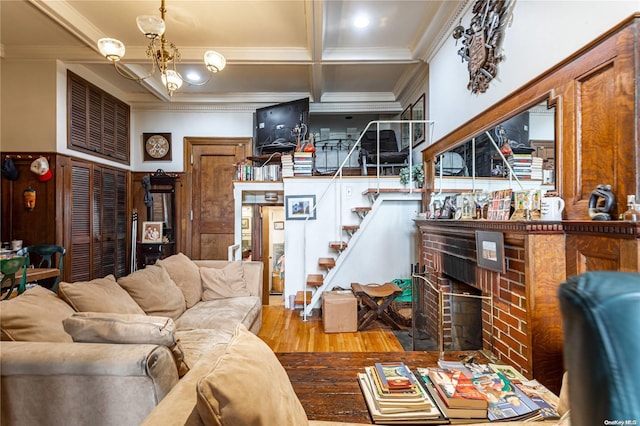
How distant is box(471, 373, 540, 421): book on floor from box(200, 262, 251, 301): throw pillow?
2419 mm

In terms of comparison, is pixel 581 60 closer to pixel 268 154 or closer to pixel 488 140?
pixel 488 140

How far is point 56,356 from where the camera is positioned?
1258 millimetres

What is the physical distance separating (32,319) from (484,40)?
3.51 meters

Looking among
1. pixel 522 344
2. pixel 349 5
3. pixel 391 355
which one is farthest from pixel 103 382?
pixel 349 5

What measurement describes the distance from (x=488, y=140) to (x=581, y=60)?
919 millimetres

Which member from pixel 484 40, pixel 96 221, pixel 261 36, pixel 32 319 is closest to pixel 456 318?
pixel 484 40

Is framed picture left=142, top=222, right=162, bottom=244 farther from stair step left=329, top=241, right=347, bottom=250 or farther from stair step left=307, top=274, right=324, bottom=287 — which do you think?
stair step left=329, top=241, right=347, bottom=250

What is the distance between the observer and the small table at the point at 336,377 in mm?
1246

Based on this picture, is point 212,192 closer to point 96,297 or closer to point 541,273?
point 96,297

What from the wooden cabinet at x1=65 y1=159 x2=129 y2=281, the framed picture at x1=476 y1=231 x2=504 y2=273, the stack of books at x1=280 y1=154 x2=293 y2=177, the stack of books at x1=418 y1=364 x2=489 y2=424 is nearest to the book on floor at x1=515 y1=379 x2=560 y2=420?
the stack of books at x1=418 y1=364 x2=489 y2=424

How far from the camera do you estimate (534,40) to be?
2002mm

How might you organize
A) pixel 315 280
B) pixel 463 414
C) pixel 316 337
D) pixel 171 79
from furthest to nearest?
pixel 315 280 < pixel 316 337 < pixel 171 79 < pixel 463 414

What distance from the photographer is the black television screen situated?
514 centimetres

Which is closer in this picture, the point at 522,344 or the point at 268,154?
the point at 522,344
